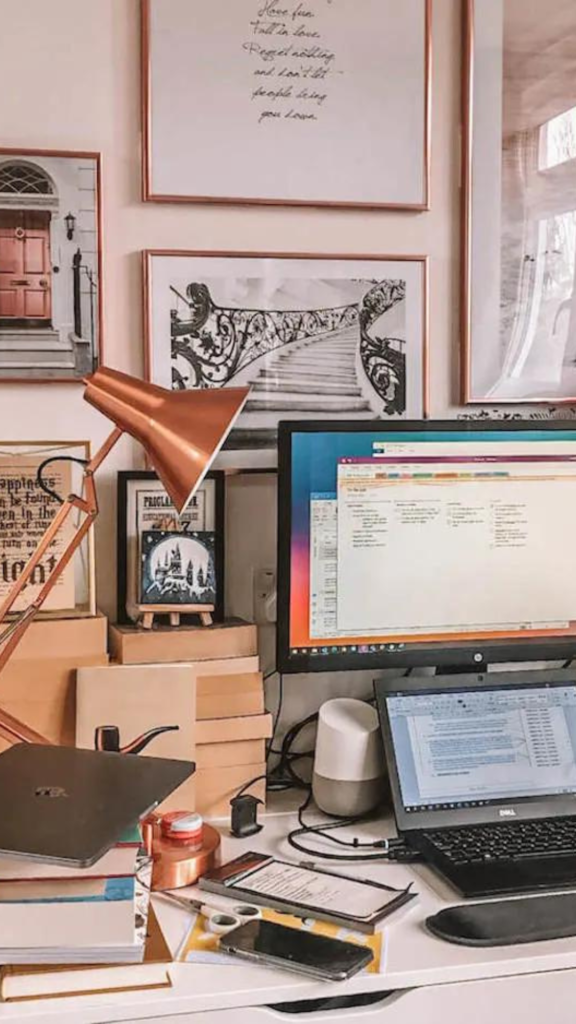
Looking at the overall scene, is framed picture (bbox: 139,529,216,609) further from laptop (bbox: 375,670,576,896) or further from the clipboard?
the clipboard

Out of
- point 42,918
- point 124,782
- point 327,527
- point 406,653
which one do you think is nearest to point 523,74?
point 327,527

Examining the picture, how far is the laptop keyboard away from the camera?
1.47 m

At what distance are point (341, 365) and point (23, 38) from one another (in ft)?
2.05

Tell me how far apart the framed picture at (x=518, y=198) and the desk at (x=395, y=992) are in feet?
2.83

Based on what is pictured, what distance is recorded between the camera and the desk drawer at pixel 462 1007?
1.21 metres

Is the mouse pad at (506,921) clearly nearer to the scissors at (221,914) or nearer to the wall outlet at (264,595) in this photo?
the scissors at (221,914)

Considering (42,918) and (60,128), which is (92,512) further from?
(60,128)

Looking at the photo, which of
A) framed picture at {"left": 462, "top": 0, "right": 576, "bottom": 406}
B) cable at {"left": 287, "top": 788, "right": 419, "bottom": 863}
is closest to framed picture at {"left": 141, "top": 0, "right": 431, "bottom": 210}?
framed picture at {"left": 462, "top": 0, "right": 576, "bottom": 406}

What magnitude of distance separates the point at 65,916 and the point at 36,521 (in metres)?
0.61

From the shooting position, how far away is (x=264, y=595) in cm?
179

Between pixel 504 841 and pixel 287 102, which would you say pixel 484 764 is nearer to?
pixel 504 841

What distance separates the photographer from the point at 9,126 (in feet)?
5.42

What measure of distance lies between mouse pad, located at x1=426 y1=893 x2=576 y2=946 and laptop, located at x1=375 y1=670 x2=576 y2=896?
4.1 inches

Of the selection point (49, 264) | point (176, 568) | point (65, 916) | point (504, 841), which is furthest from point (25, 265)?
point (504, 841)
